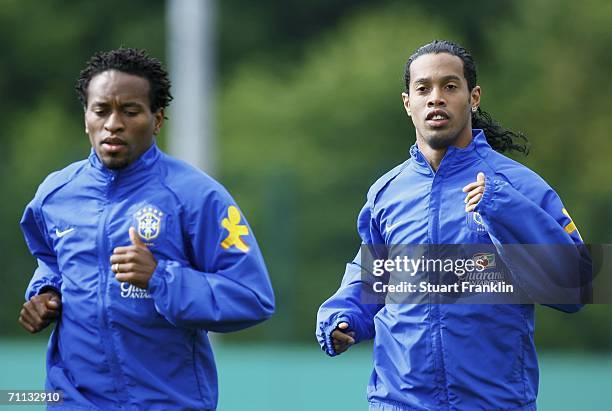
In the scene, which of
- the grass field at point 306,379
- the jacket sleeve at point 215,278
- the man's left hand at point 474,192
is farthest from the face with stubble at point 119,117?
the grass field at point 306,379

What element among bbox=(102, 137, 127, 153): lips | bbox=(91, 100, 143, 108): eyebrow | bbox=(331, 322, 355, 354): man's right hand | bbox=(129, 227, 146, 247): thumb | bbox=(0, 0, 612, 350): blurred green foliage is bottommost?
bbox=(331, 322, 355, 354): man's right hand

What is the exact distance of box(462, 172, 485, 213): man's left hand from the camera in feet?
15.5

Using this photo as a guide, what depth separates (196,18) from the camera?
1296cm

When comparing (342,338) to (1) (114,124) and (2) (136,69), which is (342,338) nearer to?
(1) (114,124)

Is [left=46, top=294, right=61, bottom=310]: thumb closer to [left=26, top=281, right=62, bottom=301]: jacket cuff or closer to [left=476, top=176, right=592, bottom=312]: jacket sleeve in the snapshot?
[left=26, top=281, right=62, bottom=301]: jacket cuff

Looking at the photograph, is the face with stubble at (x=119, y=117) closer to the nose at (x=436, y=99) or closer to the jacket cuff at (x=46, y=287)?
the jacket cuff at (x=46, y=287)

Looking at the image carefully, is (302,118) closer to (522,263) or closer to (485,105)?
(485,105)

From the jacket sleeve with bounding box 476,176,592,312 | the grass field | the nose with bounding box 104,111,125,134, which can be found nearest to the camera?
the jacket sleeve with bounding box 476,176,592,312

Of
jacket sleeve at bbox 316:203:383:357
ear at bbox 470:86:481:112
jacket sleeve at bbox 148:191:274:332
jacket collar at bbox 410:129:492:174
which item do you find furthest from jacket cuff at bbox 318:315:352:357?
ear at bbox 470:86:481:112

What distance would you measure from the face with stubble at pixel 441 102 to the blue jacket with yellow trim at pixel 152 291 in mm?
821

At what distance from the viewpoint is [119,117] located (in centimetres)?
504

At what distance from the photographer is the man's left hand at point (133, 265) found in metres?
4.74

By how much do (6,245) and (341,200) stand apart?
3442 millimetres

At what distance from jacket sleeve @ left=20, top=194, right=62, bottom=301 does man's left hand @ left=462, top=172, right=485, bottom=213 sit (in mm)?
1644
